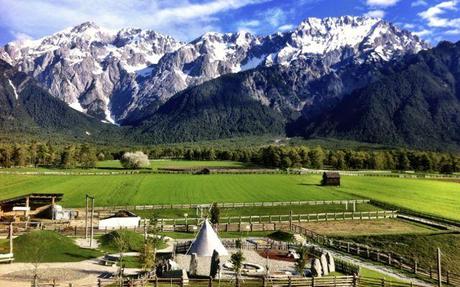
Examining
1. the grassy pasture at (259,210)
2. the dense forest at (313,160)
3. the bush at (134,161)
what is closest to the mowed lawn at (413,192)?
the grassy pasture at (259,210)

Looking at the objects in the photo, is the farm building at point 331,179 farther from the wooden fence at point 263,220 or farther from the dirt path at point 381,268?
the dirt path at point 381,268

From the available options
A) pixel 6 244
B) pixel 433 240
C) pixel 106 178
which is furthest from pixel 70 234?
pixel 106 178

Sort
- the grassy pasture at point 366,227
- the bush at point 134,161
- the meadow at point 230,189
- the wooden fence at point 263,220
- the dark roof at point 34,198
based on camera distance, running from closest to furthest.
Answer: the grassy pasture at point 366,227
the dark roof at point 34,198
the wooden fence at point 263,220
the meadow at point 230,189
the bush at point 134,161

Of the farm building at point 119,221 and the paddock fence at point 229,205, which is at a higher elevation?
the paddock fence at point 229,205

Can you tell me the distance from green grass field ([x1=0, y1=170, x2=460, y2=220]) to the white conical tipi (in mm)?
42744

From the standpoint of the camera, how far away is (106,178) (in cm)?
12975

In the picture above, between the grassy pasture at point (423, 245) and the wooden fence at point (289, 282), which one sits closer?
the wooden fence at point (289, 282)

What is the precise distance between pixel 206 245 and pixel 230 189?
211ft

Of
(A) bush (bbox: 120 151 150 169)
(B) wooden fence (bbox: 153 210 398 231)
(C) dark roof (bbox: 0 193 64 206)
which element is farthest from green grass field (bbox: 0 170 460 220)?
(A) bush (bbox: 120 151 150 169)

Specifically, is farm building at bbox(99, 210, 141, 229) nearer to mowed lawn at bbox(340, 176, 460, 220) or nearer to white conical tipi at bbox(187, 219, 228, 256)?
white conical tipi at bbox(187, 219, 228, 256)

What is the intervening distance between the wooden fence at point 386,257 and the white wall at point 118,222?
21170mm

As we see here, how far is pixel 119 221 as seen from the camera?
215ft

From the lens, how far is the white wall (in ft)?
211

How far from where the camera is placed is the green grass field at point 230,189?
3615 inches
